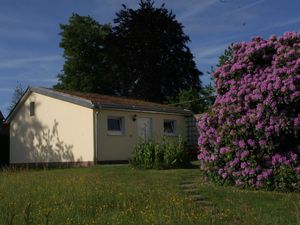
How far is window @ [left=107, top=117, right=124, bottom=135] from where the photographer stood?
76.6 feet

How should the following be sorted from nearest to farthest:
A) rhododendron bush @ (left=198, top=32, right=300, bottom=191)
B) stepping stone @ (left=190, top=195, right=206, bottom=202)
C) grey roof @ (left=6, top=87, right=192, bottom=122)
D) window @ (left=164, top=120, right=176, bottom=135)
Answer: stepping stone @ (left=190, top=195, right=206, bottom=202)
rhododendron bush @ (left=198, top=32, right=300, bottom=191)
grey roof @ (left=6, top=87, right=192, bottom=122)
window @ (left=164, top=120, right=176, bottom=135)

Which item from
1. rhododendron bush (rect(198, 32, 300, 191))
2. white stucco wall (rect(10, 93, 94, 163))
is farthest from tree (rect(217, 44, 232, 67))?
white stucco wall (rect(10, 93, 94, 163))

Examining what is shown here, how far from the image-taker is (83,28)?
48.0 m

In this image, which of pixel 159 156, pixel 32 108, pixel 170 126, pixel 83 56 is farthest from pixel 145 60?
pixel 159 156

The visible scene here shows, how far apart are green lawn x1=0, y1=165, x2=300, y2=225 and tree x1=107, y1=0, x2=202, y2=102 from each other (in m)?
27.1

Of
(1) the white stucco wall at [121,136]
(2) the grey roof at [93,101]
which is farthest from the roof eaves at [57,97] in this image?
(1) the white stucco wall at [121,136]

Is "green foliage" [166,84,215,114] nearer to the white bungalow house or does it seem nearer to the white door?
the white bungalow house

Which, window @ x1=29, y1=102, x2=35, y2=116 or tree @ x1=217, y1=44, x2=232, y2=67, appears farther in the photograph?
window @ x1=29, y1=102, x2=35, y2=116

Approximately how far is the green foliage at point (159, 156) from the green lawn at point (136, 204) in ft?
15.9

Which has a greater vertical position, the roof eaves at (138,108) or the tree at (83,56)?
the tree at (83,56)

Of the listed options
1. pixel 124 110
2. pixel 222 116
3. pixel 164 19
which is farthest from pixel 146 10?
pixel 222 116

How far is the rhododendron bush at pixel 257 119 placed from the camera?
11.8 m

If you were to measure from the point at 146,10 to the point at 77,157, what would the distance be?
21.8 metres

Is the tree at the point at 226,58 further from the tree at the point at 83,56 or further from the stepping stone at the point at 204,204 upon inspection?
the tree at the point at 83,56
